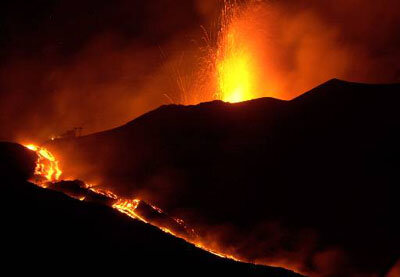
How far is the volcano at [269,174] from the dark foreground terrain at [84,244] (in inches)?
4.8

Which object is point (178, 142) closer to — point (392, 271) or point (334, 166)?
point (334, 166)

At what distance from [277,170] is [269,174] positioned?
1.37 feet

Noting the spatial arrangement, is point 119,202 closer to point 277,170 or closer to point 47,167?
point 47,167

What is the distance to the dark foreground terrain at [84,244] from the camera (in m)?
10.8

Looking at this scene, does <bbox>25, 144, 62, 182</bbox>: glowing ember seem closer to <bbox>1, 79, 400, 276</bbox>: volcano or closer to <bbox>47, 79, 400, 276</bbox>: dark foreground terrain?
<bbox>1, 79, 400, 276</bbox>: volcano

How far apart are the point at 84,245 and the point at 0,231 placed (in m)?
2.30

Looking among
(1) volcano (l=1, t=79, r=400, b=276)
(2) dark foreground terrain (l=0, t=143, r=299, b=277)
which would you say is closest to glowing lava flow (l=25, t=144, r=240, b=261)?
(1) volcano (l=1, t=79, r=400, b=276)

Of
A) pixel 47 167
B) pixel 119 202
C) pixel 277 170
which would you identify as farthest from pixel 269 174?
pixel 47 167

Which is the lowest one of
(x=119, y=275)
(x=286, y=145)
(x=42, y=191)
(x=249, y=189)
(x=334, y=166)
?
(x=119, y=275)

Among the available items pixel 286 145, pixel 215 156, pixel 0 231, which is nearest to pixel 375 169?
pixel 286 145

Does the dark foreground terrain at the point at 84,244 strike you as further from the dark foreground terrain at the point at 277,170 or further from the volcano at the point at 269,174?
the dark foreground terrain at the point at 277,170

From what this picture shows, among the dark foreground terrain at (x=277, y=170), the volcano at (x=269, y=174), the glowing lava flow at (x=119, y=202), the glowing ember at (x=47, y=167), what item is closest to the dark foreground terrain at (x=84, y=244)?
the volcano at (x=269, y=174)

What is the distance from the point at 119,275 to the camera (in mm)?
10781

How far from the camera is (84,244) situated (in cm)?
1174
